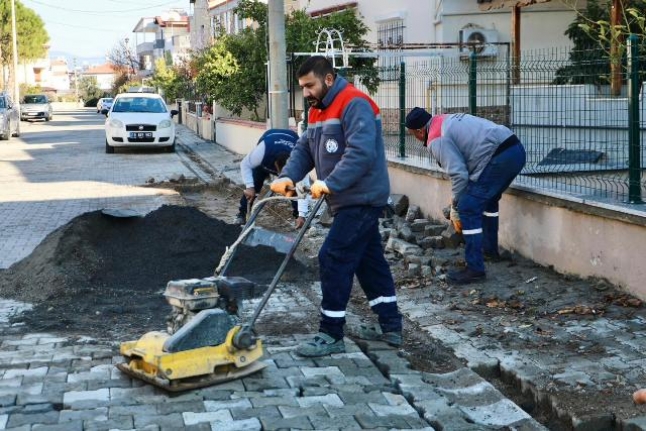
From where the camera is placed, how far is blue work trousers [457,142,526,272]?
327 inches

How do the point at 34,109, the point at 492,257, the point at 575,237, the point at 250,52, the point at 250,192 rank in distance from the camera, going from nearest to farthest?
the point at 575,237, the point at 492,257, the point at 250,192, the point at 250,52, the point at 34,109

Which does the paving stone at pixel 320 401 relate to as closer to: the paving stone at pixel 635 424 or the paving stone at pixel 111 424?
the paving stone at pixel 111 424

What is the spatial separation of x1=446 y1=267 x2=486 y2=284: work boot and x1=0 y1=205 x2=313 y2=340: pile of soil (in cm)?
147

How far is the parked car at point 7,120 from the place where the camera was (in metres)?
34.1

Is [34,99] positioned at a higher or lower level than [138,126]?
higher

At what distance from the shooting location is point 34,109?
5231cm

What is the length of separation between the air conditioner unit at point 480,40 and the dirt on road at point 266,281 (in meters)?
10.8

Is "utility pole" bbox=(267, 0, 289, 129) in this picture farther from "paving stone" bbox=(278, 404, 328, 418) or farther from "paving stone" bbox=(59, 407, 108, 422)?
"paving stone" bbox=(59, 407, 108, 422)

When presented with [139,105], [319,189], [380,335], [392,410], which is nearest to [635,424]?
[392,410]

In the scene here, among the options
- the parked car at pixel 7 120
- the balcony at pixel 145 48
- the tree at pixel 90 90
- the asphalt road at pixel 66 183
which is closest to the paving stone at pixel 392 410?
the asphalt road at pixel 66 183

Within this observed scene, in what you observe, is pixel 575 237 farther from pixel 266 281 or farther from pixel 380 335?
pixel 266 281

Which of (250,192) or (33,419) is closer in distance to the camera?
(33,419)

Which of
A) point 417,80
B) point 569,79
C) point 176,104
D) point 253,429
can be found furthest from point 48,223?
point 176,104

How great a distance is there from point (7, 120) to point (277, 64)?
2315 cm
